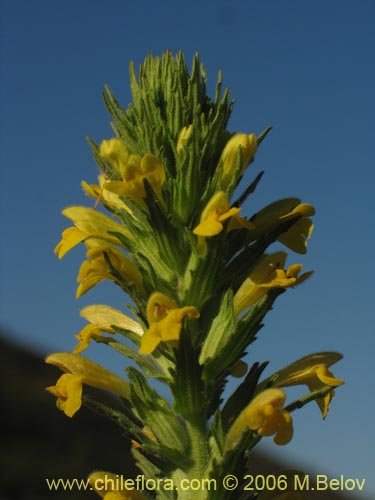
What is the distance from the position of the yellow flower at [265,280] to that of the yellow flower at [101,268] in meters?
0.67

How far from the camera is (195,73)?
16.8ft

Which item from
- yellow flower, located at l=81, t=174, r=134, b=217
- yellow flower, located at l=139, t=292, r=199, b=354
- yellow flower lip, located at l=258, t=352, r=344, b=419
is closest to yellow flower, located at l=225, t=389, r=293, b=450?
→ yellow flower lip, located at l=258, t=352, r=344, b=419

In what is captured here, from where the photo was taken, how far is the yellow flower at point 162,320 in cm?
402

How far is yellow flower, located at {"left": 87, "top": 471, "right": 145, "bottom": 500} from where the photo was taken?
14.8ft

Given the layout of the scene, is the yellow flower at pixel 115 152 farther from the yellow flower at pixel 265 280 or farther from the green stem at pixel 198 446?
the green stem at pixel 198 446

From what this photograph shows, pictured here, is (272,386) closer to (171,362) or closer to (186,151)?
(171,362)

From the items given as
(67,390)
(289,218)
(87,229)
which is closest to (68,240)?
(87,229)

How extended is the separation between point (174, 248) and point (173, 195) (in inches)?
13.4

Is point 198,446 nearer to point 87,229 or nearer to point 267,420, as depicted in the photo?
point 267,420

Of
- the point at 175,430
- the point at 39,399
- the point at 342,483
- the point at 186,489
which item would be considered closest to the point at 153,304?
the point at 175,430

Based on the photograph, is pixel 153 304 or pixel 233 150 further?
pixel 233 150

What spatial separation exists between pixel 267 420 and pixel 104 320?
1.59 m

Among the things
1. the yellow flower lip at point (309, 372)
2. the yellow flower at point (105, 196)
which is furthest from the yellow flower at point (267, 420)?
the yellow flower at point (105, 196)

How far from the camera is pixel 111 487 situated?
4734mm
